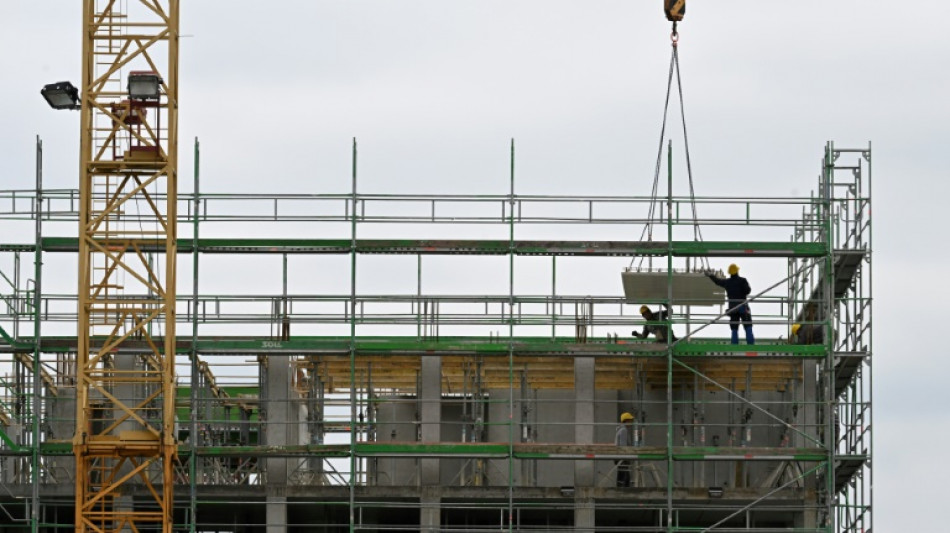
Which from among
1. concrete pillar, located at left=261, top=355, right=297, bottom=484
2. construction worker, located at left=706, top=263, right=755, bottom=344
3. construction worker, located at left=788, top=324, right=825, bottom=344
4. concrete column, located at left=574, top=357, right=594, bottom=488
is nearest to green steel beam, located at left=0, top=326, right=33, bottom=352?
concrete pillar, located at left=261, top=355, right=297, bottom=484

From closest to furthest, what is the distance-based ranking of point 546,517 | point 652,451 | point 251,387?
point 652,451 → point 546,517 → point 251,387

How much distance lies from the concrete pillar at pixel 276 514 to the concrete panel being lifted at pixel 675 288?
9601 mm

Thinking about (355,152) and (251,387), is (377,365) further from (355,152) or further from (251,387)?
(251,387)

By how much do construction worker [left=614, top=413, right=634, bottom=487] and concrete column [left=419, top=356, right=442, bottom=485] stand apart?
169 inches

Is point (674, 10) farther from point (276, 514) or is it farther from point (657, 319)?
point (276, 514)

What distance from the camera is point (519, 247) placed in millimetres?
52219

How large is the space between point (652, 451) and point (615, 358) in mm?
2840

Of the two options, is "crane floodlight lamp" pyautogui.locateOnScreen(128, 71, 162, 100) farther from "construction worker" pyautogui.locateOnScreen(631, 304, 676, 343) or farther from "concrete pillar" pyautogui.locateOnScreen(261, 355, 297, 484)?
"construction worker" pyautogui.locateOnScreen(631, 304, 676, 343)

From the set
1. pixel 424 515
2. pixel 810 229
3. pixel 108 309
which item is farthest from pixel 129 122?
pixel 810 229

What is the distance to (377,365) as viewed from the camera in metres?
54.0

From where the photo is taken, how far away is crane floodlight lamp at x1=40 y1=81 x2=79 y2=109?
51.4 m

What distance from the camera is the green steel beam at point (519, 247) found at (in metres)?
52.2

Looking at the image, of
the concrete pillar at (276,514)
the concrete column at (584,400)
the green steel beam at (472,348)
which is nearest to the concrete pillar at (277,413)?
the concrete pillar at (276,514)

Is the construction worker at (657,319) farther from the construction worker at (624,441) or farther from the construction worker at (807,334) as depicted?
the construction worker at (807,334)
